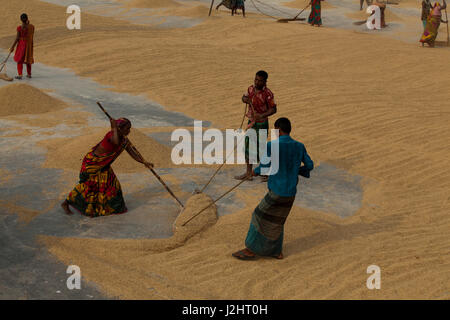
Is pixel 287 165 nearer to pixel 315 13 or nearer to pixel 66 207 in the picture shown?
pixel 66 207

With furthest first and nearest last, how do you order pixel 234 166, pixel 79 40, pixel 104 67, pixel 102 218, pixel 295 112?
pixel 79 40, pixel 104 67, pixel 295 112, pixel 234 166, pixel 102 218

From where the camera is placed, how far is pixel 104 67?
14.6 meters

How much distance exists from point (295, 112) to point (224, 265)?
641cm

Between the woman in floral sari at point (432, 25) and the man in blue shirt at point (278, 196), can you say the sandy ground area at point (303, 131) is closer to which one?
the man in blue shirt at point (278, 196)

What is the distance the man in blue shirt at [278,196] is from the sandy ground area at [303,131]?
157 mm

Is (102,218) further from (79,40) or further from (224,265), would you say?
(79,40)

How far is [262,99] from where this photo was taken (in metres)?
7.53

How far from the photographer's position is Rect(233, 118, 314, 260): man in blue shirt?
519 cm

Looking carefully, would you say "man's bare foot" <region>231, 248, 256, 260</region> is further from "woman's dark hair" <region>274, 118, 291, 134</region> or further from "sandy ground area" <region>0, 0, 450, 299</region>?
"woman's dark hair" <region>274, 118, 291, 134</region>

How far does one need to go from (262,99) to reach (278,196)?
2612 millimetres

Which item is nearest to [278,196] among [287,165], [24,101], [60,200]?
[287,165]

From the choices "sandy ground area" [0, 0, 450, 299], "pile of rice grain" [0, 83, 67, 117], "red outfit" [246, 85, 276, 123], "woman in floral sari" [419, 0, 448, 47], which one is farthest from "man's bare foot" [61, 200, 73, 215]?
"woman in floral sari" [419, 0, 448, 47]

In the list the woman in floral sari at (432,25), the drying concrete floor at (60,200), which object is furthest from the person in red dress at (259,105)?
the woman in floral sari at (432,25)
